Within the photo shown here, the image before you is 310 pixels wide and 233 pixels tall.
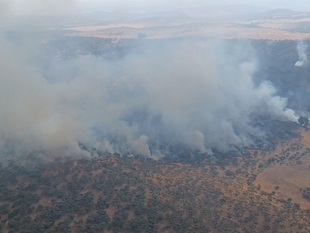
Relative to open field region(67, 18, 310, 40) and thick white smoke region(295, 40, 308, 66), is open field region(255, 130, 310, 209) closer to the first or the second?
thick white smoke region(295, 40, 308, 66)

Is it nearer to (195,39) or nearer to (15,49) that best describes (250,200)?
(15,49)

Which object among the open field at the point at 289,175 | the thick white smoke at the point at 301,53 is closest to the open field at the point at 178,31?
the thick white smoke at the point at 301,53

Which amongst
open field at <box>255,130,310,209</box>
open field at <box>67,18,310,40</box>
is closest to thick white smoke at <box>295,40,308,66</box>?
open field at <box>67,18,310,40</box>

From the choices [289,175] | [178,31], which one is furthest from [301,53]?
[289,175]

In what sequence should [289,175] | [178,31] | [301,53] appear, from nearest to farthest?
[289,175]
[301,53]
[178,31]

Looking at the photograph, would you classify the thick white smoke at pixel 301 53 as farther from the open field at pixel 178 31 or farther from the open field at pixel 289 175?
the open field at pixel 289 175

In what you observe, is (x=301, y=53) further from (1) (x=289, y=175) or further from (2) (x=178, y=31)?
(1) (x=289, y=175)

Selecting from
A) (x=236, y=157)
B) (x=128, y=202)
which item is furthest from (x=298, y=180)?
(x=128, y=202)

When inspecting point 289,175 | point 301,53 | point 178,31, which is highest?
point 178,31
